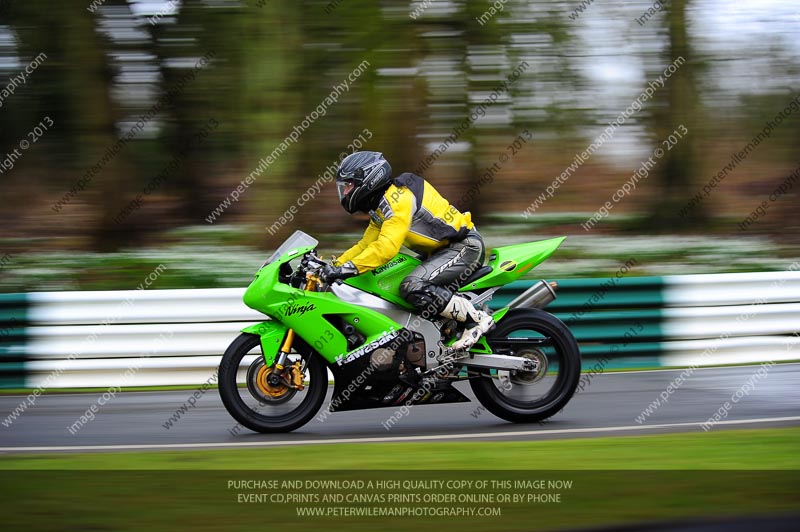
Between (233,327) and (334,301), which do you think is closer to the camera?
(334,301)

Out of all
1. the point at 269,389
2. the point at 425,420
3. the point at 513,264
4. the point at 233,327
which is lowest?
the point at 233,327

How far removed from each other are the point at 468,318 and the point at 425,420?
100cm

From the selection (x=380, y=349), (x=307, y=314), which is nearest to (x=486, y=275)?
(x=380, y=349)

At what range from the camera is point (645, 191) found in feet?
44.8

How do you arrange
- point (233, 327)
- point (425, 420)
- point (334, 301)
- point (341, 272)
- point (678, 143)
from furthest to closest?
1. point (678, 143)
2. point (233, 327)
3. point (425, 420)
4. point (334, 301)
5. point (341, 272)

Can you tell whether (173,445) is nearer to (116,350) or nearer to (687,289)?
(116,350)

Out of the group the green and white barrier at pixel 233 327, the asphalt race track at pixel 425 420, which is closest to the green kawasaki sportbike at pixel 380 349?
the asphalt race track at pixel 425 420

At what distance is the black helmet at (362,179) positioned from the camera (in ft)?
22.1

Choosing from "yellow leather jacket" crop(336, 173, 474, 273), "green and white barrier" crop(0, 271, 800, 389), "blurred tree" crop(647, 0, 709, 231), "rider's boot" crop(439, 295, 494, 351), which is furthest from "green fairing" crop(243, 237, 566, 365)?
"blurred tree" crop(647, 0, 709, 231)

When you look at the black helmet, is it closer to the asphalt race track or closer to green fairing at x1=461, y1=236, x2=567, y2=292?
green fairing at x1=461, y1=236, x2=567, y2=292

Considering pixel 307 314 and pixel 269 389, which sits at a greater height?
pixel 307 314

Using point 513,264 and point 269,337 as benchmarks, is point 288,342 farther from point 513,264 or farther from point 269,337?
point 513,264

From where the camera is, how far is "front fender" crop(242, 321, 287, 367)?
6703 mm

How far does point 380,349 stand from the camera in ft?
22.2
